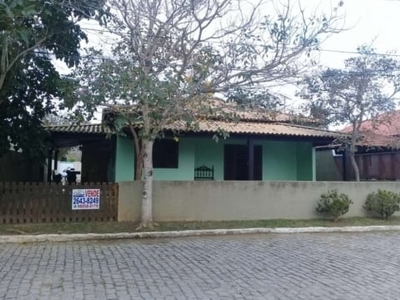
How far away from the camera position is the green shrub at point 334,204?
42.0 ft

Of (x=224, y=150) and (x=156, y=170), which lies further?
(x=224, y=150)

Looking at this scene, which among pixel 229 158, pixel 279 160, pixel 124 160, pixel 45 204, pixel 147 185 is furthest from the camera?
pixel 279 160

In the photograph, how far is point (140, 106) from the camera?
33.1ft

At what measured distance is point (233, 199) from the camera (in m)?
12.5

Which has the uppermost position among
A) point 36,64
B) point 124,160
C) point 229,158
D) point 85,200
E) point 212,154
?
point 36,64

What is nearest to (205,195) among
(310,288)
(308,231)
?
(308,231)

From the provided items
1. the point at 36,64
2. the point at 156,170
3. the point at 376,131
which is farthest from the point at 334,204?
the point at 36,64

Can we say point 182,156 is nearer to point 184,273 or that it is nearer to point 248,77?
point 248,77

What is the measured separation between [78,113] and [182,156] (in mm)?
6858

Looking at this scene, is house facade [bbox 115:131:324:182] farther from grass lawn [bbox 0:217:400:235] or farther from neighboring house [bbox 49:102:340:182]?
grass lawn [bbox 0:217:400:235]

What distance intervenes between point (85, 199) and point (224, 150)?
749 cm

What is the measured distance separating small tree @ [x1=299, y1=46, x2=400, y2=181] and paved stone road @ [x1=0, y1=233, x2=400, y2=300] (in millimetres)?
7500

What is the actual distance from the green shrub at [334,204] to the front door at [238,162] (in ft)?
16.6

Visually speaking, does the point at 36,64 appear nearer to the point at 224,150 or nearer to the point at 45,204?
the point at 45,204
